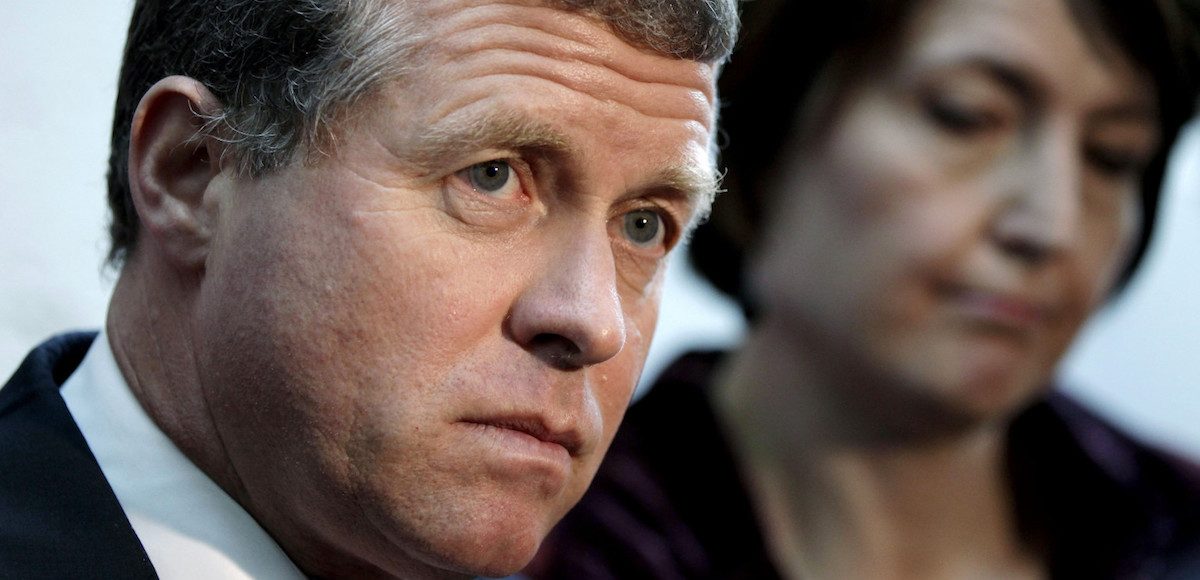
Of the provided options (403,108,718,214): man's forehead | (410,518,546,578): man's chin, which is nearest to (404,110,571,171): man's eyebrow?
(403,108,718,214): man's forehead

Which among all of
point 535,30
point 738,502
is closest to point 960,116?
point 738,502

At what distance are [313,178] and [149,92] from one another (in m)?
0.18

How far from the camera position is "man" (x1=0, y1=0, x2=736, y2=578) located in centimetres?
115

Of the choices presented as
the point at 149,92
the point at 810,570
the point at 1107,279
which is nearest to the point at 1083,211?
the point at 1107,279

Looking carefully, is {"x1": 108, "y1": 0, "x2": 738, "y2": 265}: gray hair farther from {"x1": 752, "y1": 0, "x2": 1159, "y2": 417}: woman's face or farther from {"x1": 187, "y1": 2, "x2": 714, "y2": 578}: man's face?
{"x1": 752, "y1": 0, "x2": 1159, "y2": 417}: woman's face

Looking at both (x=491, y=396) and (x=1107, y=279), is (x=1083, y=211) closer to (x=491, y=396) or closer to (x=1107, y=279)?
(x=1107, y=279)

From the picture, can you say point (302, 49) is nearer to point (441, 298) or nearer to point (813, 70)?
point (441, 298)

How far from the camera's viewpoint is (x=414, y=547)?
1.16 m

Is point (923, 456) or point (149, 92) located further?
point (923, 456)

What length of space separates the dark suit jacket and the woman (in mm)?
951

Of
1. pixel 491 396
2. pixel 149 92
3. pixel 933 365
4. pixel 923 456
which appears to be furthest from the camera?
pixel 923 456

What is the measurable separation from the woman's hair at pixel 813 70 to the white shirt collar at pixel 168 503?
1168mm

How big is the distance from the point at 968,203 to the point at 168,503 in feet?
4.23

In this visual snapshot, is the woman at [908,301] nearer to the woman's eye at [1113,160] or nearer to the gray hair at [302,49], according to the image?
the woman's eye at [1113,160]
